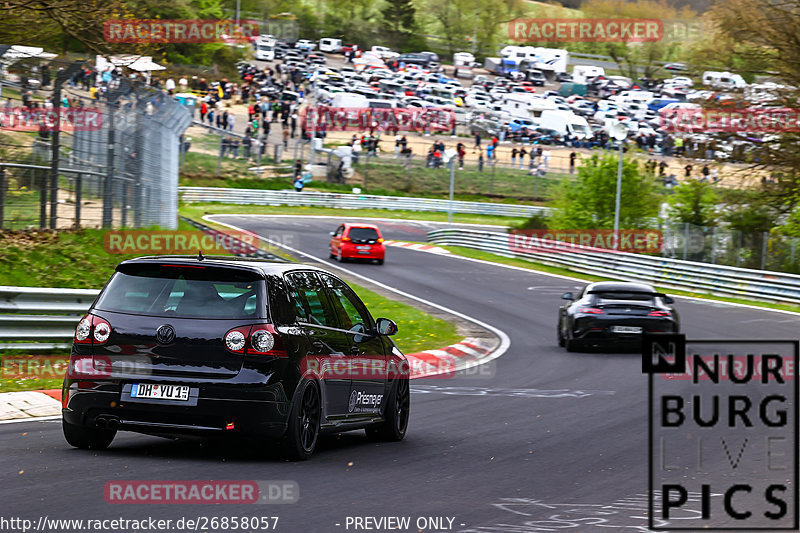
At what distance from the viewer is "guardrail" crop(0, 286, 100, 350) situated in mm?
13492

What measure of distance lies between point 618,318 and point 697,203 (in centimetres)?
2330

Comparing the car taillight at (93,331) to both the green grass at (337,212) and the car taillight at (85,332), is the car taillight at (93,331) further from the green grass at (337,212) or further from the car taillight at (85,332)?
the green grass at (337,212)

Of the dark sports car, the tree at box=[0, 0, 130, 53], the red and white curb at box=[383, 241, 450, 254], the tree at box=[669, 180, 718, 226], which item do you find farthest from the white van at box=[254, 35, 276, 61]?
the dark sports car

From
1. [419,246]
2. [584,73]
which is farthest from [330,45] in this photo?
[419,246]

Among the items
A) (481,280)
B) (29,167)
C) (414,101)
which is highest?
(414,101)

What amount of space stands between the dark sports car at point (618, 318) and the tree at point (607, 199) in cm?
2444

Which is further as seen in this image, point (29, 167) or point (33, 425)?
point (29, 167)

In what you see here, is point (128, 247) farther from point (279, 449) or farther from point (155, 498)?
point (155, 498)

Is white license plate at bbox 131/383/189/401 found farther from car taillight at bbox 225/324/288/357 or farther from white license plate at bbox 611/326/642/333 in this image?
white license plate at bbox 611/326/642/333

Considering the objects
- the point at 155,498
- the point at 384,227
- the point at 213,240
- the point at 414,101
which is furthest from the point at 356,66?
the point at 155,498

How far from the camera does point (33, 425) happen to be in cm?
992

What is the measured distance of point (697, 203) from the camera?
42.0 metres

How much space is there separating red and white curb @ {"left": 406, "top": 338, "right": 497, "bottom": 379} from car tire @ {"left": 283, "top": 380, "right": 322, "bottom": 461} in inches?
294

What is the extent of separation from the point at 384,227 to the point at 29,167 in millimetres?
40746
